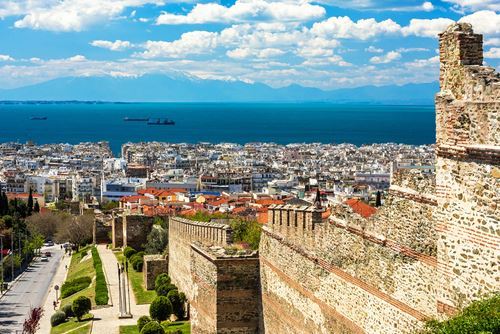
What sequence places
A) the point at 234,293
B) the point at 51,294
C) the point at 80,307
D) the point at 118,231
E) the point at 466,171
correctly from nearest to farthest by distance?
the point at 466,171 → the point at 234,293 → the point at 80,307 → the point at 51,294 → the point at 118,231

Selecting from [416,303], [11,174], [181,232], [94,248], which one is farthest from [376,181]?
[416,303]

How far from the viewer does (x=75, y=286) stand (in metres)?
32.6

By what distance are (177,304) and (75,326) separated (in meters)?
3.30

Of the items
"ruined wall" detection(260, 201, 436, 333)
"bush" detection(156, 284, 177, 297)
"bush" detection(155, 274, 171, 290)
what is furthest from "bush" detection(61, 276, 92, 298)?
"ruined wall" detection(260, 201, 436, 333)

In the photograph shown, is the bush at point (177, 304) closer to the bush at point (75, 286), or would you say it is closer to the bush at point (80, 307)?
the bush at point (80, 307)

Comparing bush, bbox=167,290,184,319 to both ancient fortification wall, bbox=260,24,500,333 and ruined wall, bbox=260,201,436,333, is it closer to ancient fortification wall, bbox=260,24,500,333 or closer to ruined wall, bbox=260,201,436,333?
ruined wall, bbox=260,201,436,333

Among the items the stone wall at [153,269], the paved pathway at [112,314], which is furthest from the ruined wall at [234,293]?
the stone wall at [153,269]

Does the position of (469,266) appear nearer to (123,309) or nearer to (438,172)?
(438,172)

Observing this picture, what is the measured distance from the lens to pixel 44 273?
4256 cm

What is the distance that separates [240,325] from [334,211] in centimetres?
469

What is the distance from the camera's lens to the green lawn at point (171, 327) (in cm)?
2095

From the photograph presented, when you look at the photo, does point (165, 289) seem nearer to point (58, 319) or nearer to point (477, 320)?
point (58, 319)

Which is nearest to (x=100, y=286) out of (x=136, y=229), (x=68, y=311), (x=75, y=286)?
(x=68, y=311)

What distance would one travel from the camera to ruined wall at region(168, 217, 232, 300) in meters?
19.3
